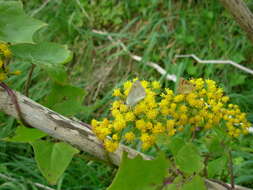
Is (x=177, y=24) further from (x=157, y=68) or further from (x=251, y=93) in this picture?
(x=251, y=93)

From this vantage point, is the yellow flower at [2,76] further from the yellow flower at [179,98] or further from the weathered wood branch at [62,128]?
the yellow flower at [179,98]

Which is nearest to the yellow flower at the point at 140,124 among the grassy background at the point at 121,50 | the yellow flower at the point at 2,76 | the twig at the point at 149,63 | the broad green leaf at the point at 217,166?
the broad green leaf at the point at 217,166

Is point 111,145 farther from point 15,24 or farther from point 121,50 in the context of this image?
point 121,50

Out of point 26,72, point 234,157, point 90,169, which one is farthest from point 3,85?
point 26,72

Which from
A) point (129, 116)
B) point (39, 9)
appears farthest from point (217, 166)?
point (39, 9)

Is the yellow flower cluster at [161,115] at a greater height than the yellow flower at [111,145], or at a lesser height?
greater

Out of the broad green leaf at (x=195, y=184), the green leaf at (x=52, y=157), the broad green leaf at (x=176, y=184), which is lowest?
the green leaf at (x=52, y=157)

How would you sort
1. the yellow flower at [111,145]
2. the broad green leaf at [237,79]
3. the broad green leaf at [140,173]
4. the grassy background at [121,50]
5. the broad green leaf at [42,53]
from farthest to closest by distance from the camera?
1. the broad green leaf at [237,79]
2. the grassy background at [121,50]
3. the broad green leaf at [42,53]
4. the yellow flower at [111,145]
5. the broad green leaf at [140,173]

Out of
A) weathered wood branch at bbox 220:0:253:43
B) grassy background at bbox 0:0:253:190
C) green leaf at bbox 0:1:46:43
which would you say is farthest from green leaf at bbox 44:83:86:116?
grassy background at bbox 0:0:253:190
